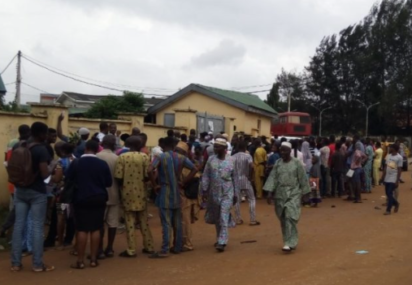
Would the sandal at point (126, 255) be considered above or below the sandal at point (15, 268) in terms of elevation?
above

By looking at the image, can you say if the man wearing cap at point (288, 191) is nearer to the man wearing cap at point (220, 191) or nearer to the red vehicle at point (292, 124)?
the man wearing cap at point (220, 191)

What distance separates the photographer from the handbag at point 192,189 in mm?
9242

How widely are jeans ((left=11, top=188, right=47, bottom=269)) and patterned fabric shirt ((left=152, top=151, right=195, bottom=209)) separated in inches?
74.3

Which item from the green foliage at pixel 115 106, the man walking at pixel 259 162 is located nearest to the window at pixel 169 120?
the green foliage at pixel 115 106

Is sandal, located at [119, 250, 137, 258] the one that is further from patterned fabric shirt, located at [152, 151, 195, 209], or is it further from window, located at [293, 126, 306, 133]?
window, located at [293, 126, 306, 133]

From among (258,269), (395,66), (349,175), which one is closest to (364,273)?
(258,269)

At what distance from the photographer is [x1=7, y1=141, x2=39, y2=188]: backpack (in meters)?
7.45

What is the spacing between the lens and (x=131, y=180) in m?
8.74

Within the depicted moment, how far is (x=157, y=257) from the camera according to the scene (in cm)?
874

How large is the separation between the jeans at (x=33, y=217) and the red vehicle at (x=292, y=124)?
40.4m

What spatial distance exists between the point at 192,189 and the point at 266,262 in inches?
68.6

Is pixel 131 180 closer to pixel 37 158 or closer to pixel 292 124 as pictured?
pixel 37 158

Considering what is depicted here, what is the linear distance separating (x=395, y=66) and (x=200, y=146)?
173 feet

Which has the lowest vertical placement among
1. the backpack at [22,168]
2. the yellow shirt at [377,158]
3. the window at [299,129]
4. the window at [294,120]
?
the backpack at [22,168]
